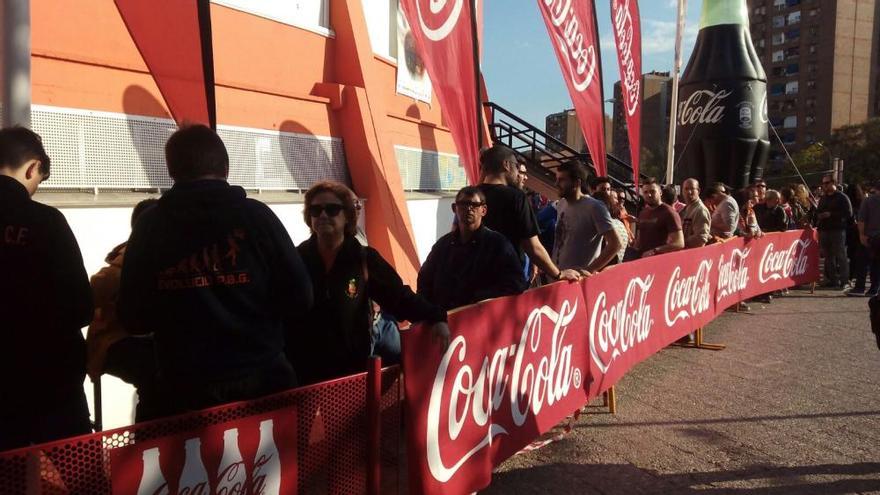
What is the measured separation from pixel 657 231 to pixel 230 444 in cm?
573

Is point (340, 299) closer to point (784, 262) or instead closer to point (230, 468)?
point (230, 468)

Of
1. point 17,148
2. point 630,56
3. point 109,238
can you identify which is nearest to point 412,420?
point 17,148

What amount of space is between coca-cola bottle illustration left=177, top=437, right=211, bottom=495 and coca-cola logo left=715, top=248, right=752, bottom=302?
23.5 feet

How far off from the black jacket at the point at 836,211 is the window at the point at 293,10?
9.10m

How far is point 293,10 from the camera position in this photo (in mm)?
8297

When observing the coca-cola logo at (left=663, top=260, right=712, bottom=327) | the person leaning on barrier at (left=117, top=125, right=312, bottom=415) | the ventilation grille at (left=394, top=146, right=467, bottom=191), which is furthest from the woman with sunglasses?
the ventilation grille at (left=394, top=146, right=467, bottom=191)

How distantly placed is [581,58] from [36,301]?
21.0 ft

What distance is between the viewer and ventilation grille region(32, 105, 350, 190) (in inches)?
221

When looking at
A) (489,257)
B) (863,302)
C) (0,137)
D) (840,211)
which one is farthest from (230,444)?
(840,211)

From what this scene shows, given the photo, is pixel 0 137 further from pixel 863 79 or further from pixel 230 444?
pixel 863 79

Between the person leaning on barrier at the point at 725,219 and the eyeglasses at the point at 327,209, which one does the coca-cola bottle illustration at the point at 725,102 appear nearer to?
the person leaning on barrier at the point at 725,219

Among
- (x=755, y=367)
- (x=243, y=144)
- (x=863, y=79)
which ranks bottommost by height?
(x=755, y=367)

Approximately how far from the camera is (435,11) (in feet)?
15.8

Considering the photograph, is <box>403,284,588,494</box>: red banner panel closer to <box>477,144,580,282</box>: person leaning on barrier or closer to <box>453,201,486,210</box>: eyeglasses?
<box>477,144,580,282</box>: person leaning on barrier
